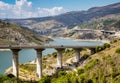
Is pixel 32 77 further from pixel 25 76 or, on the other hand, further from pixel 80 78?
pixel 80 78

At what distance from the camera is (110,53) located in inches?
3238

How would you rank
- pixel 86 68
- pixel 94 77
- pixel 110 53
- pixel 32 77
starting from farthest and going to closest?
pixel 32 77 → pixel 110 53 → pixel 86 68 → pixel 94 77

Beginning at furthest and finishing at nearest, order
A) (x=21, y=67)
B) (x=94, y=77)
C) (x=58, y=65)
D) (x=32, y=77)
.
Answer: (x=21, y=67), (x=58, y=65), (x=32, y=77), (x=94, y=77)

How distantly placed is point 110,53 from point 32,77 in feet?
97.0

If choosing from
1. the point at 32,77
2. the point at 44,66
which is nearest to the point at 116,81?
the point at 32,77

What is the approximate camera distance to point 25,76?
97.8m

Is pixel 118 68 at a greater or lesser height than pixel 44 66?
greater

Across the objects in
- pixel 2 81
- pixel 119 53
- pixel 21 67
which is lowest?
pixel 21 67

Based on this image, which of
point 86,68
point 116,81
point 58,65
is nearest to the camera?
point 116,81

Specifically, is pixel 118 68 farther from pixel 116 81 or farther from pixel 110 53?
pixel 110 53

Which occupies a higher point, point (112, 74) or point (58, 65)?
point (112, 74)

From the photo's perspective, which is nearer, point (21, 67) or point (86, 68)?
point (86, 68)

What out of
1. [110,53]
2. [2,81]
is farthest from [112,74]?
[2,81]

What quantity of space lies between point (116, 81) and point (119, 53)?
17667 millimetres
